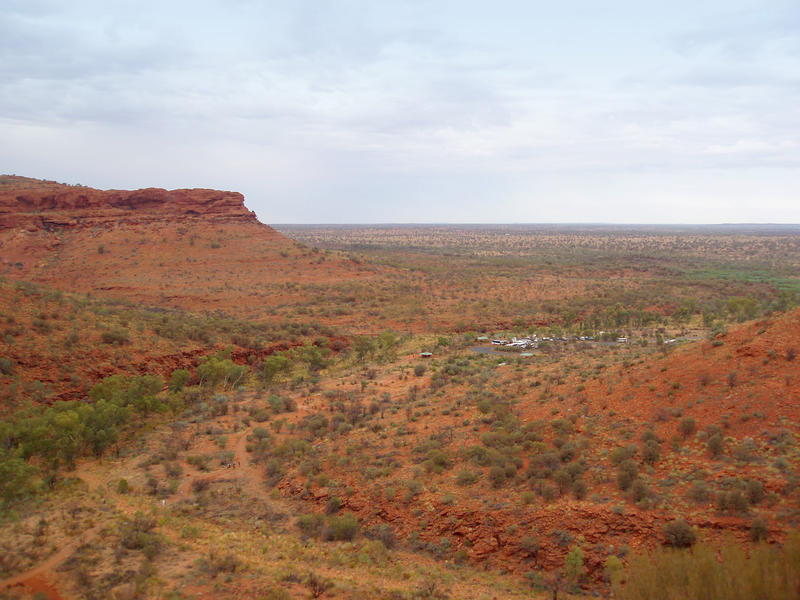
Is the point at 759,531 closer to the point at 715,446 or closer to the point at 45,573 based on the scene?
the point at 715,446

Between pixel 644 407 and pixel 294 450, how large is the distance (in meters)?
10.5

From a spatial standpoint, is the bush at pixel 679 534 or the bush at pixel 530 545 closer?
the bush at pixel 679 534

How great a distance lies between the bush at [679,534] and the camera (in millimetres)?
8727

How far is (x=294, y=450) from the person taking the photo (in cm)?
1551

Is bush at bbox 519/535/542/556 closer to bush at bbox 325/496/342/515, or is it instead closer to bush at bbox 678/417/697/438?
bush at bbox 325/496/342/515

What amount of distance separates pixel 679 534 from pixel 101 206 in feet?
245

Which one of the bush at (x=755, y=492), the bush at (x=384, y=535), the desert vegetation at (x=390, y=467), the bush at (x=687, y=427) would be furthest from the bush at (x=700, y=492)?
the bush at (x=384, y=535)

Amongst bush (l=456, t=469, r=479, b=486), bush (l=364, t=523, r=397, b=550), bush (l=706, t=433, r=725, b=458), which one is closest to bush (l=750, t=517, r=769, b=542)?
bush (l=706, t=433, r=725, b=458)

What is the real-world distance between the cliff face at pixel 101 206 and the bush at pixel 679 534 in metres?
67.7

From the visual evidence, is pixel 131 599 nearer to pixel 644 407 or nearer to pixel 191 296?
pixel 644 407

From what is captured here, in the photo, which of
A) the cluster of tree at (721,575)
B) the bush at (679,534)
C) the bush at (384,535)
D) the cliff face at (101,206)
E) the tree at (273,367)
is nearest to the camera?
the cluster of tree at (721,575)

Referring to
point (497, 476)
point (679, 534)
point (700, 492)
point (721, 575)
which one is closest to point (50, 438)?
point (497, 476)

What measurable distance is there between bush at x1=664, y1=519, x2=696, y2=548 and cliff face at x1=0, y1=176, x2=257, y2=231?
67.7 metres

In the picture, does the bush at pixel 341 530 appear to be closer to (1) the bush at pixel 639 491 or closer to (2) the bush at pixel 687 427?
(1) the bush at pixel 639 491
